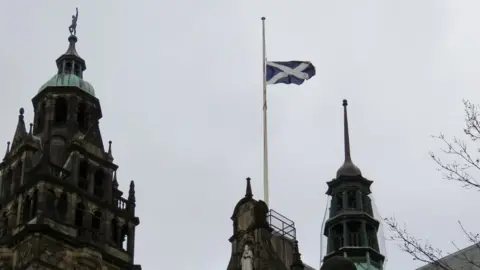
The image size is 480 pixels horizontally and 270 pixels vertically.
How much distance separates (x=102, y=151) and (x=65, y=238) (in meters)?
10.4

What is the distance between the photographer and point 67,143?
70.9 meters

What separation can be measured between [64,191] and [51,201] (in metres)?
1.56

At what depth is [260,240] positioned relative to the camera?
43.9 m

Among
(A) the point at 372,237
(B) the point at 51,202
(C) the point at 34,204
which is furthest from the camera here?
(B) the point at 51,202

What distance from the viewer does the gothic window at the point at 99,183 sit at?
70500mm

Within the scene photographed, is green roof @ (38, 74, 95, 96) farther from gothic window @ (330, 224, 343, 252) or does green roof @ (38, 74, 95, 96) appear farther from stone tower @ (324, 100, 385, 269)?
gothic window @ (330, 224, 343, 252)

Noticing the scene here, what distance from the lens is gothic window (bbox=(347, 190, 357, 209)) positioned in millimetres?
64750

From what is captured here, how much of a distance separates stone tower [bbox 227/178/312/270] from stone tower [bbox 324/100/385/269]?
13598 mm

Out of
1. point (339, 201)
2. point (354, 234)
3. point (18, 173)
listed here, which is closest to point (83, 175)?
point (18, 173)

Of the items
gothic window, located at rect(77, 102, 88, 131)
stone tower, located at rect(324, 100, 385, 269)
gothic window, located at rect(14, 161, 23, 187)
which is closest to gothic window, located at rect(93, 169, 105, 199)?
gothic window, located at rect(77, 102, 88, 131)

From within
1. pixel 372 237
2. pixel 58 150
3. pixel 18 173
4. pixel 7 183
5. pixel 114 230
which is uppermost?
pixel 58 150

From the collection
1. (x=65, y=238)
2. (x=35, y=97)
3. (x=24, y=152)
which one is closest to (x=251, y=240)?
(x=65, y=238)

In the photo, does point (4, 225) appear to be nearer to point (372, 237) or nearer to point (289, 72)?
point (289, 72)

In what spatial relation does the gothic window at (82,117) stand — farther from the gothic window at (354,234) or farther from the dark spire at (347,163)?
the gothic window at (354,234)
